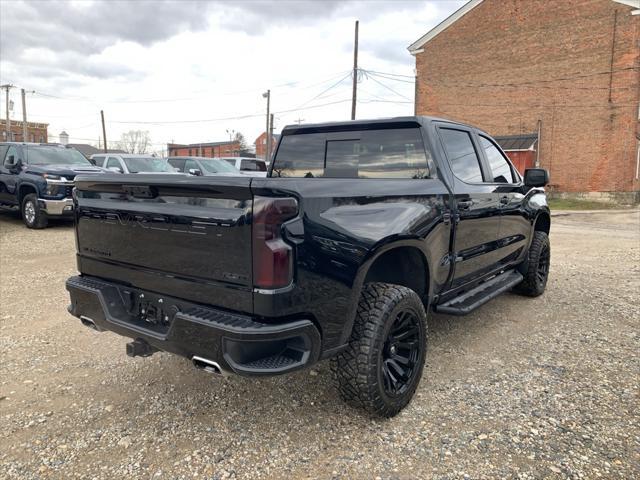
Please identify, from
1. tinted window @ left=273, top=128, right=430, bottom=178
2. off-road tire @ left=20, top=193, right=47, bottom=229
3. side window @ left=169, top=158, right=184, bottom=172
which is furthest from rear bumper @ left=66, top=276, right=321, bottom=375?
side window @ left=169, top=158, right=184, bottom=172

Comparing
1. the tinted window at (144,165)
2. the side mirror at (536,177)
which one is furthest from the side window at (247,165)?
the side mirror at (536,177)

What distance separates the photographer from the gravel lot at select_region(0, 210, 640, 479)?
2.54 meters

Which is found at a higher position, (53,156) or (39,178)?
(53,156)

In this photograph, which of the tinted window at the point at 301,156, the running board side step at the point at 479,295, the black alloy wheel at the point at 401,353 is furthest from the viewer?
the tinted window at the point at 301,156

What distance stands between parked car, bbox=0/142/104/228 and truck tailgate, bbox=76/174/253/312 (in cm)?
768

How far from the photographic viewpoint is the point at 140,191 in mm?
2746

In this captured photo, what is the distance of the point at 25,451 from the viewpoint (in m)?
2.64

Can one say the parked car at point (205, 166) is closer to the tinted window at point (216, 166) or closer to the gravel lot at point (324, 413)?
the tinted window at point (216, 166)

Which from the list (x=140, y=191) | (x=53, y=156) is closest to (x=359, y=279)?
(x=140, y=191)

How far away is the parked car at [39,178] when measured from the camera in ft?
33.1

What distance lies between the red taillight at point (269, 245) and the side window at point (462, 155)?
6.68ft

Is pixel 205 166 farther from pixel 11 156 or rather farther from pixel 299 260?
pixel 299 260

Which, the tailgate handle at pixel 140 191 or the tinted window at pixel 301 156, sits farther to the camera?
the tinted window at pixel 301 156

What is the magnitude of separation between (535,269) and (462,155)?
7.05ft
